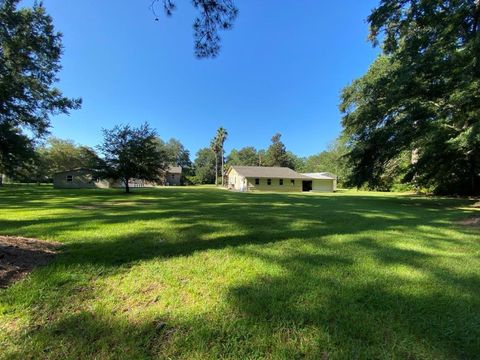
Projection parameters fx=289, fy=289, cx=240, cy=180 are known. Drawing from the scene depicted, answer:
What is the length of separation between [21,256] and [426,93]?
52.8ft

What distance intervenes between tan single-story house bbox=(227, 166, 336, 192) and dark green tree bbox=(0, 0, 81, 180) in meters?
22.8

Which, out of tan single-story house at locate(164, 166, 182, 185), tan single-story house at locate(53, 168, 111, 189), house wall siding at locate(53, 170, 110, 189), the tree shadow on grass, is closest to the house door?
tan single-story house at locate(53, 168, 111, 189)

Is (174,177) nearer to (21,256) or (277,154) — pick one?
(277,154)

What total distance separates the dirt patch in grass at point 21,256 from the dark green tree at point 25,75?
49.9 ft

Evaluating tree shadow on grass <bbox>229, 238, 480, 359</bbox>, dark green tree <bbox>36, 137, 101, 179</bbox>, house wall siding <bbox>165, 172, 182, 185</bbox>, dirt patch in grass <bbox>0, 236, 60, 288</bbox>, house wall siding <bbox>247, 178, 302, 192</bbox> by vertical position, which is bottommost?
tree shadow on grass <bbox>229, 238, 480, 359</bbox>

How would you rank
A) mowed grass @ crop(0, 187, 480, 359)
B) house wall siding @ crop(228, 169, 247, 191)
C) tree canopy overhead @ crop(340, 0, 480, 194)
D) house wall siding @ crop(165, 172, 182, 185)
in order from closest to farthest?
mowed grass @ crop(0, 187, 480, 359) → tree canopy overhead @ crop(340, 0, 480, 194) → house wall siding @ crop(228, 169, 247, 191) → house wall siding @ crop(165, 172, 182, 185)

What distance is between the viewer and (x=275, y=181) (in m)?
40.4

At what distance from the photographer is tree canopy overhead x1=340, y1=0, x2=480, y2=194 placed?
35.3 feet

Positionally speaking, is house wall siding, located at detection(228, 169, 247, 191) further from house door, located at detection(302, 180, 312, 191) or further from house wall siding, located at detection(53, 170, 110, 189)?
house wall siding, located at detection(53, 170, 110, 189)

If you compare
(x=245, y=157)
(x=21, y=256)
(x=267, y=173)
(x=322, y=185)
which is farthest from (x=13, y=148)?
(x=245, y=157)

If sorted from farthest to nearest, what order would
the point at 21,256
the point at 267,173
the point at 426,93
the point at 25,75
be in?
the point at 267,173 < the point at 25,75 < the point at 426,93 < the point at 21,256

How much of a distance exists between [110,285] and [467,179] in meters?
26.6

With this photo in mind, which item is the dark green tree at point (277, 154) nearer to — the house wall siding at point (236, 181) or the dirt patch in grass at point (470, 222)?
the house wall siding at point (236, 181)

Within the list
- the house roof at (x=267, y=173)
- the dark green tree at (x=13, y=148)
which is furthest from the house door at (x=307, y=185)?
the dark green tree at (x=13, y=148)
